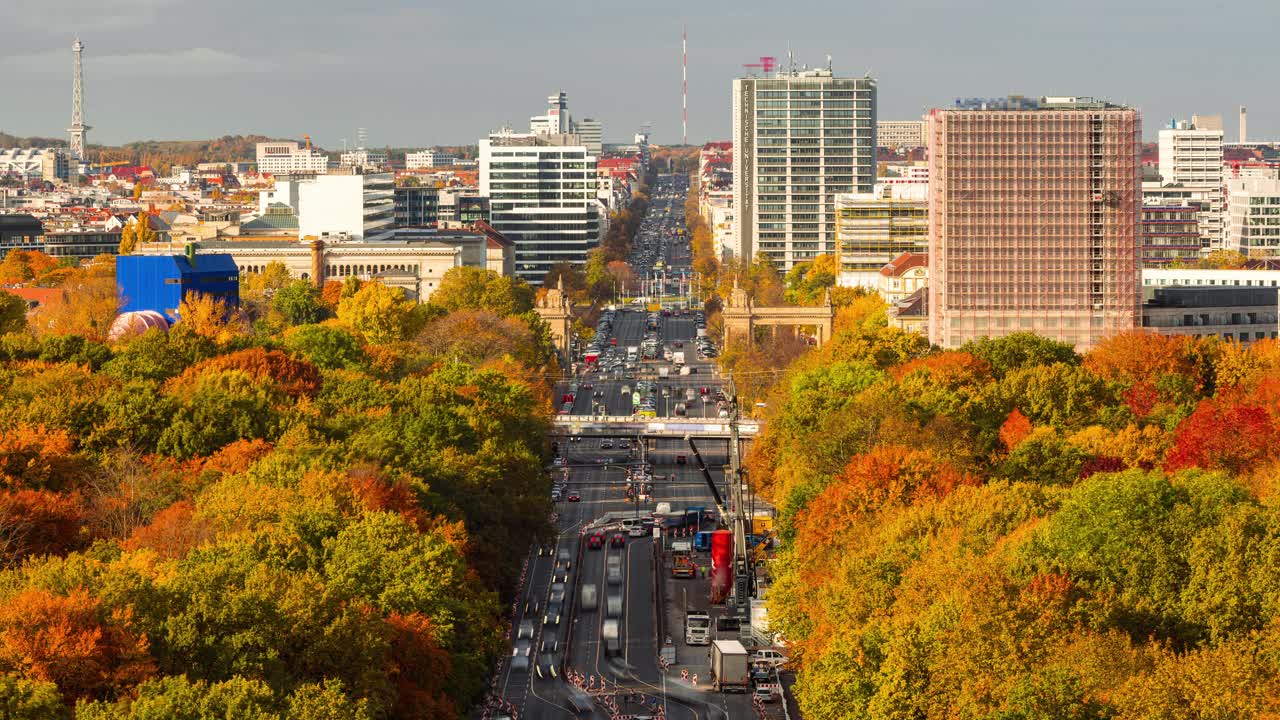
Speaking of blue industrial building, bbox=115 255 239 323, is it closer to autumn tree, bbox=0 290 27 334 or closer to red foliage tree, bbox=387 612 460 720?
autumn tree, bbox=0 290 27 334

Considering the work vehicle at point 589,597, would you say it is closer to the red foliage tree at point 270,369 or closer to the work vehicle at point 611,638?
the work vehicle at point 611,638

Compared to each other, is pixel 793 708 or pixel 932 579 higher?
pixel 932 579

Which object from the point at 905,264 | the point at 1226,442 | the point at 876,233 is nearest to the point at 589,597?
the point at 1226,442

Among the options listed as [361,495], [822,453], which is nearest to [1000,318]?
[822,453]

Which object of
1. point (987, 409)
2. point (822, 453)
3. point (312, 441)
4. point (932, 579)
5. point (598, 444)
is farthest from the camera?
point (598, 444)

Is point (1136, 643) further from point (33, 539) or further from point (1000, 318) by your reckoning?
point (1000, 318)
